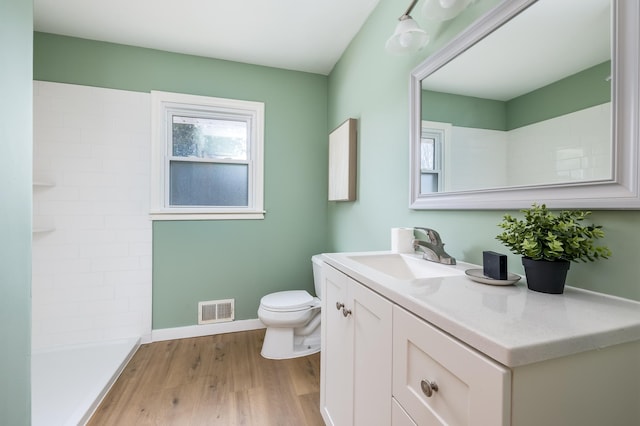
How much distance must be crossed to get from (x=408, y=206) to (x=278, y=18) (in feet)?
5.24

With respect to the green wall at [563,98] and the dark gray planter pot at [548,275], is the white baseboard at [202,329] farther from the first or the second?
the green wall at [563,98]

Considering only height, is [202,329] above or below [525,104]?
below

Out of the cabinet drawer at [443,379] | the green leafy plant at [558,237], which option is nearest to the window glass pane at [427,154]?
the green leafy plant at [558,237]

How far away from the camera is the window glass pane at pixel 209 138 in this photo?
2357 mm

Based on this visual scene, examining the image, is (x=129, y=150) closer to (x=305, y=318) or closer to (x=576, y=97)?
(x=305, y=318)

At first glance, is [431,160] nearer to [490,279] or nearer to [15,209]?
[490,279]

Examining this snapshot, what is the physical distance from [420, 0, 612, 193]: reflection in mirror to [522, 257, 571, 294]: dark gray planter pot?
25 centimetres

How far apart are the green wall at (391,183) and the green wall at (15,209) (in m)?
1.56

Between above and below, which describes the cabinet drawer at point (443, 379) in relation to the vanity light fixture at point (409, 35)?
below

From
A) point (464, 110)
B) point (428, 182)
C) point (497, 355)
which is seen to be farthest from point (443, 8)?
point (497, 355)

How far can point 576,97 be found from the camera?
754mm

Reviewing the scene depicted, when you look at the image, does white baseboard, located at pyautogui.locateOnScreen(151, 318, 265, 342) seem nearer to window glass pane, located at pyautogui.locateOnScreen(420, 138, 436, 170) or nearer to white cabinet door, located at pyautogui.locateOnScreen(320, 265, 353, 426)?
white cabinet door, located at pyautogui.locateOnScreen(320, 265, 353, 426)

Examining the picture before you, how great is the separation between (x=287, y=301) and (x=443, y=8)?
6.27 feet

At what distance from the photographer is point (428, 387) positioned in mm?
589
